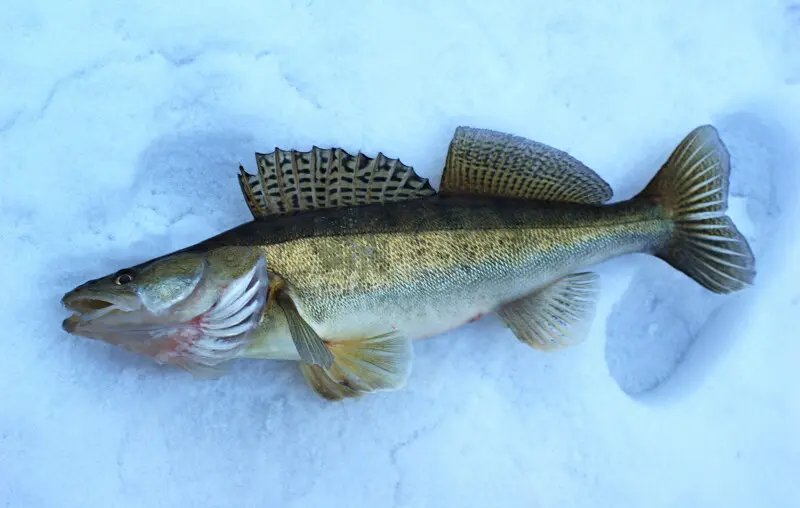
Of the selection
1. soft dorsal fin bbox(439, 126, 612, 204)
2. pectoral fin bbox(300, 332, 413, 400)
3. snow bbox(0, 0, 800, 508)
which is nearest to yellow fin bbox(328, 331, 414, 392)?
pectoral fin bbox(300, 332, 413, 400)

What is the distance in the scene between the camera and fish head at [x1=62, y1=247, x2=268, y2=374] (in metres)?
1.61

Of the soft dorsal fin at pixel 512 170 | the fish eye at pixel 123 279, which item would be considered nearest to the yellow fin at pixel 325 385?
the fish eye at pixel 123 279

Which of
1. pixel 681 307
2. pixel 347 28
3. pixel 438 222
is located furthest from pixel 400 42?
pixel 681 307

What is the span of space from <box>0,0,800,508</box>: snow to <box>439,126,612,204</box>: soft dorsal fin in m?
0.22

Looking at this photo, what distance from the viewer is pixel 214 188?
2.05 meters

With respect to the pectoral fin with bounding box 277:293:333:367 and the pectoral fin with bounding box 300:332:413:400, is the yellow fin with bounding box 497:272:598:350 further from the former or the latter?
the pectoral fin with bounding box 277:293:333:367

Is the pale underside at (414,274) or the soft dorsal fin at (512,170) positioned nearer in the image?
the pale underside at (414,274)

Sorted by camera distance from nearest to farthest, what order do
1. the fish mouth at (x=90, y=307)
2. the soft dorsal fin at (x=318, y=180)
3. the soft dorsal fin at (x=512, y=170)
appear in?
the fish mouth at (x=90, y=307), the soft dorsal fin at (x=318, y=180), the soft dorsal fin at (x=512, y=170)

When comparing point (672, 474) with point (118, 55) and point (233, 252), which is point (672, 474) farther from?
point (118, 55)

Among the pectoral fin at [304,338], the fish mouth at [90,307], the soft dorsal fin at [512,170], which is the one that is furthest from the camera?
the soft dorsal fin at [512,170]

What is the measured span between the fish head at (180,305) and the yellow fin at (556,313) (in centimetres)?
81

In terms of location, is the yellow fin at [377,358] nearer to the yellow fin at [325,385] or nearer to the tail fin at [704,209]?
the yellow fin at [325,385]

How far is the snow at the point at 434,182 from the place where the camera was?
6.19 feet

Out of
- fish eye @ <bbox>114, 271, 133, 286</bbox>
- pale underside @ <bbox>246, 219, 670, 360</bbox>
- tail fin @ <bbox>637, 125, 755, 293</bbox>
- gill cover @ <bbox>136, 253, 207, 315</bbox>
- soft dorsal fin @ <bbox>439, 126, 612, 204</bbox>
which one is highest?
tail fin @ <bbox>637, 125, 755, 293</bbox>
